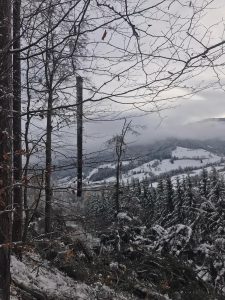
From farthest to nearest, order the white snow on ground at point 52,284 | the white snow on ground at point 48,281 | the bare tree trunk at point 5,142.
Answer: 1. the white snow on ground at point 48,281
2. the white snow on ground at point 52,284
3. the bare tree trunk at point 5,142

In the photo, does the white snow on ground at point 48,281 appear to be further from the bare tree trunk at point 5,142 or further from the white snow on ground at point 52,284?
the bare tree trunk at point 5,142

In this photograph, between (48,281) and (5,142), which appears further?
(48,281)

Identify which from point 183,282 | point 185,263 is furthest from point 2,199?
point 185,263

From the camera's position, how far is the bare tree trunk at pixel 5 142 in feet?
12.7

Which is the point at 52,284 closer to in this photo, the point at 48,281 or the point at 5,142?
the point at 48,281

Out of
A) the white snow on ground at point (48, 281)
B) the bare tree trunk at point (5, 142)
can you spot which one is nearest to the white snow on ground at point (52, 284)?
the white snow on ground at point (48, 281)

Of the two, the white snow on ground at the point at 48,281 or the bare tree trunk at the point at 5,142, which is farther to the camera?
the white snow on ground at the point at 48,281

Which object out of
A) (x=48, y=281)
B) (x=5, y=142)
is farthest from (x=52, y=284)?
(x=5, y=142)

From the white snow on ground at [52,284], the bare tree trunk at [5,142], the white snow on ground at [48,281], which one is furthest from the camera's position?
the white snow on ground at [48,281]

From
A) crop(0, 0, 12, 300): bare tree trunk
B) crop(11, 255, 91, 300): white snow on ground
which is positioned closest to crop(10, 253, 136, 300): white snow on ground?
crop(11, 255, 91, 300): white snow on ground

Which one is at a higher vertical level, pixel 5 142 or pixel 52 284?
pixel 5 142

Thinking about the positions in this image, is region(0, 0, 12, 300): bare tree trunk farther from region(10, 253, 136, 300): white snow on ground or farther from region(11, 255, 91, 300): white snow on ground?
region(11, 255, 91, 300): white snow on ground

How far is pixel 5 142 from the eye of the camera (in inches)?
160

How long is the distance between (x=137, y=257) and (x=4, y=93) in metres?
12.1
